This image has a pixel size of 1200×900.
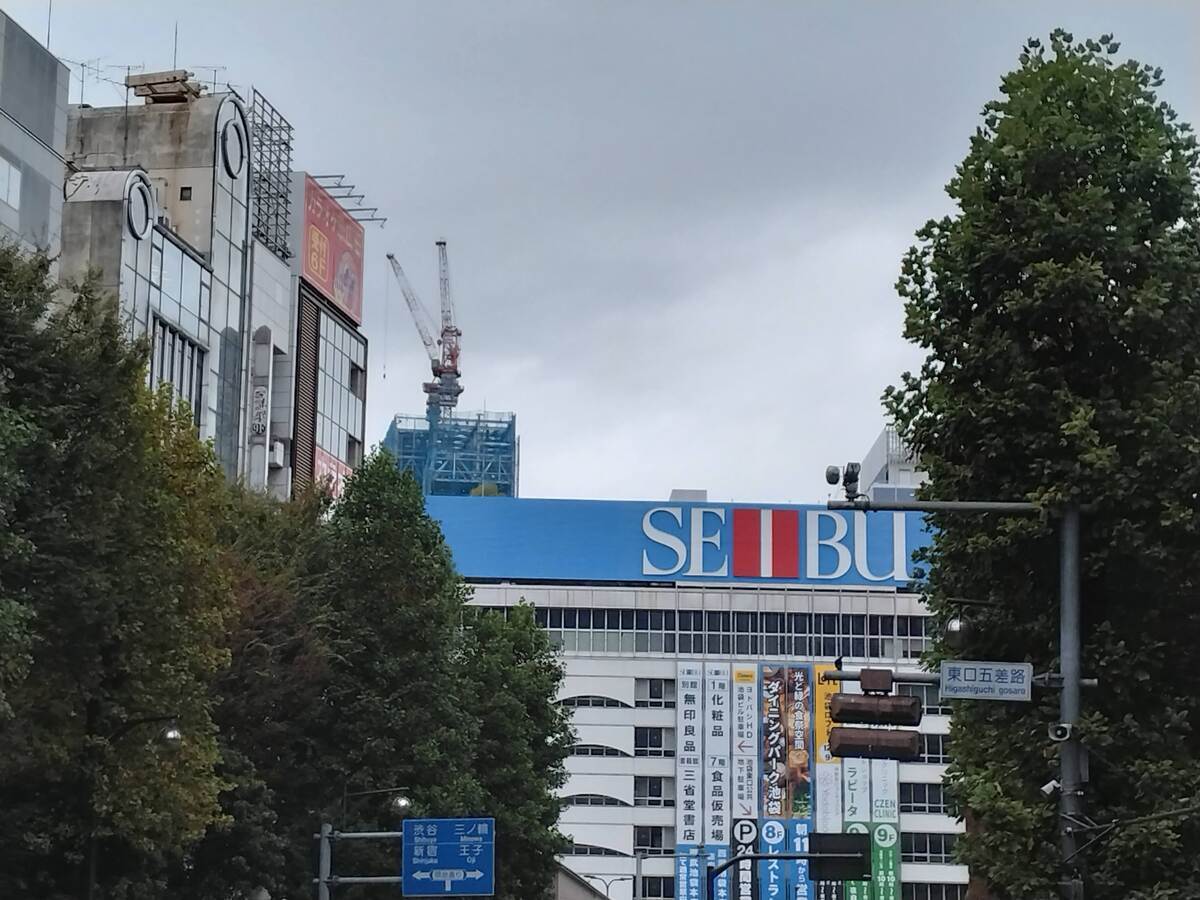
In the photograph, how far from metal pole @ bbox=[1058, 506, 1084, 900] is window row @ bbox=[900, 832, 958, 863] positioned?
84.5 m

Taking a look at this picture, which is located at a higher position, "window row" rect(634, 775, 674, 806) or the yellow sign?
the yellow sign

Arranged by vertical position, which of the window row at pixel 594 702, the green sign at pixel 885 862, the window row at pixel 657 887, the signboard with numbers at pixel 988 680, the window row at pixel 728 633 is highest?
the window row at pixel 728 633

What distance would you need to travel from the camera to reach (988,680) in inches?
755

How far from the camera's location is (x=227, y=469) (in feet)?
241

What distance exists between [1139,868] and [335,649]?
1112 inches

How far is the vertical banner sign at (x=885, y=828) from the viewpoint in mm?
99625

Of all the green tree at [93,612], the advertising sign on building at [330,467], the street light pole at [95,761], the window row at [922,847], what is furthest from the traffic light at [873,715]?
the window row at [922,847]

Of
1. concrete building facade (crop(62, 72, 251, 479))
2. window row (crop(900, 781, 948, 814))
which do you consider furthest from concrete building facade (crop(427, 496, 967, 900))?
concrete building facade (crop(62, 72, 251, 479))

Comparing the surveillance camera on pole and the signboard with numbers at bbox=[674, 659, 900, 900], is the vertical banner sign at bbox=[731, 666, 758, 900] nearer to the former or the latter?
the signboard with numbers at bbox=[674, 659, 900, 900]

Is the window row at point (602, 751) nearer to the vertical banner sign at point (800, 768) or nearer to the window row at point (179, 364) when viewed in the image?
the vertical banner sign at point (800, 768)

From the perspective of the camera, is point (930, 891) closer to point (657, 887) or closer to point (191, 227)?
point (657, 887)

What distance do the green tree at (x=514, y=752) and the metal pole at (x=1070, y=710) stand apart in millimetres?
32018

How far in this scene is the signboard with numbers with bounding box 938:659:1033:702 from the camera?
1909 cm

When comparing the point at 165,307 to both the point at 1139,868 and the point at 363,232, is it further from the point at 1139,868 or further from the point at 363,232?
the point at 1139,868
